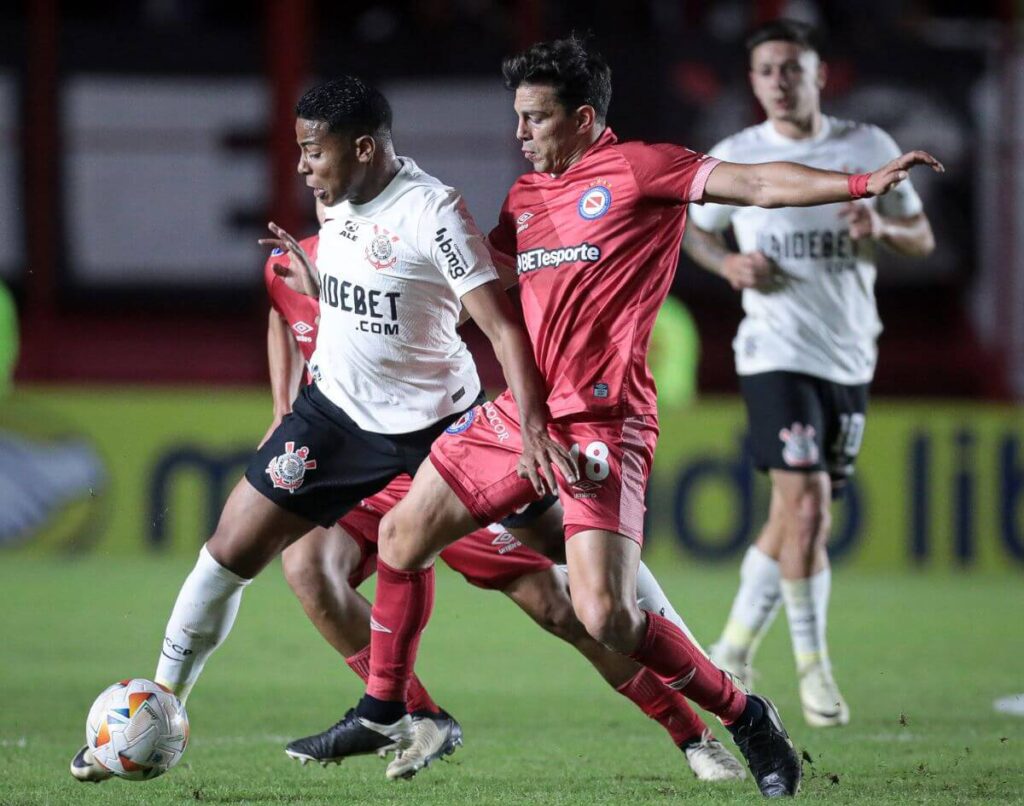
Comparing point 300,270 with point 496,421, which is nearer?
point 496,421

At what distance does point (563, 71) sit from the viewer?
4762 mm

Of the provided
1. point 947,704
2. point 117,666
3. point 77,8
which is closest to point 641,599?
point 947,704

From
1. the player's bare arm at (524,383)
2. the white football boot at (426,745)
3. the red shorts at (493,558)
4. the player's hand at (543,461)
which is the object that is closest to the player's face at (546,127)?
the player's bare arm at (524,383)

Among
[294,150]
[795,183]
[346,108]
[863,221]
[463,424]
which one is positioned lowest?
[463,424]

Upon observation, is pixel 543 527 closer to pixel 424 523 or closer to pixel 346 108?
pixel 424 523

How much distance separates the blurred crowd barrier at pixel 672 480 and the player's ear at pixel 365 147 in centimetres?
630

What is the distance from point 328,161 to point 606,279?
857 mm

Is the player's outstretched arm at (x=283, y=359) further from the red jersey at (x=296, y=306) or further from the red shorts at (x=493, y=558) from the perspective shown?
the red shorts at (x=493, y=558)

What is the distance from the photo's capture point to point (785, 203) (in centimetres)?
440

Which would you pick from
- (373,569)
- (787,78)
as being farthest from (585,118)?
(787,78)

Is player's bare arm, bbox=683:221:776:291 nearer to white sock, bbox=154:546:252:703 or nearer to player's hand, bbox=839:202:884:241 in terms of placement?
player's hand, bbox=839:202:884:241

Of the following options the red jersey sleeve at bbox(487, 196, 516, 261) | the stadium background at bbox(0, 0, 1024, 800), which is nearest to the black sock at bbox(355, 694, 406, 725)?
the red jersey sleeve at bbox(487, 196, 516, 261)

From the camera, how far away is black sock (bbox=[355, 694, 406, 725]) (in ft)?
16.1

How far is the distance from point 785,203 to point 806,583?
2.34 metres
